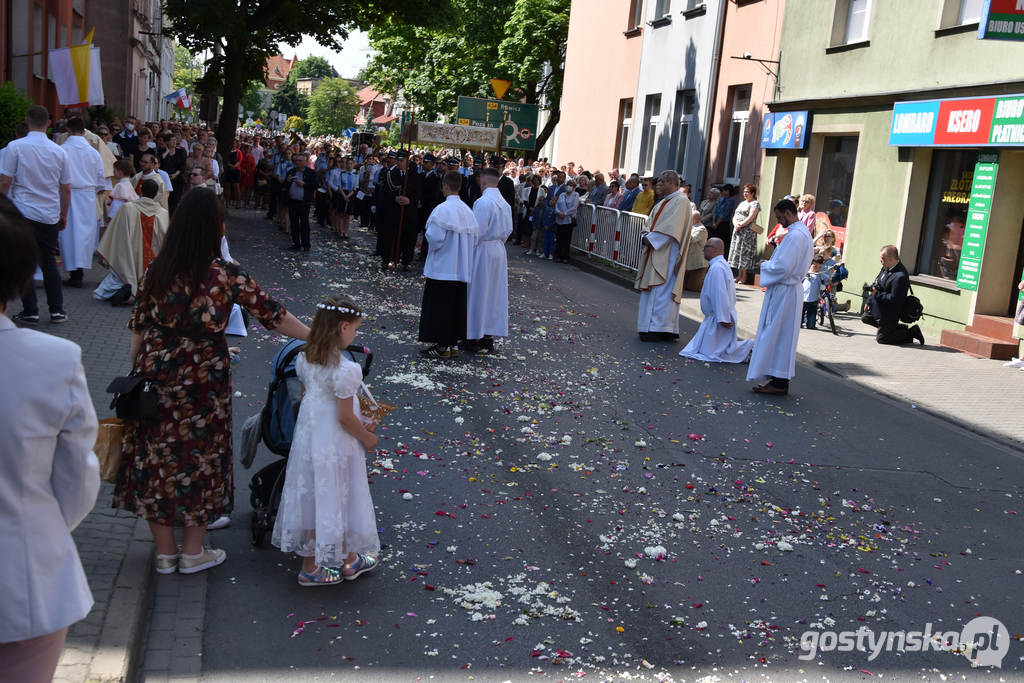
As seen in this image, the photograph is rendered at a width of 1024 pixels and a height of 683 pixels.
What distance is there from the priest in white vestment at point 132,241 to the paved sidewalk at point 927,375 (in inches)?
254

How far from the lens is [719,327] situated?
1209 centimetres

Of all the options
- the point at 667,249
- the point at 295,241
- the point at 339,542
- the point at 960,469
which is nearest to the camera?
the point at 339,542

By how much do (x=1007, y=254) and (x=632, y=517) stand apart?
10.4 meters

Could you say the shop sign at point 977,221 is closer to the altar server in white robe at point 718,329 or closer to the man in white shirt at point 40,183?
the altar server in white robe at point 718,329

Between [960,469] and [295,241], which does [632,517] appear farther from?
[295,241]

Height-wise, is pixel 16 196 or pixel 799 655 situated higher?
pixel 16 196

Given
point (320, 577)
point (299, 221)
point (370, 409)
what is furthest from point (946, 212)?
point (320, 577)

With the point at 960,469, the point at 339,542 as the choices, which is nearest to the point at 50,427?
the point at 339,542

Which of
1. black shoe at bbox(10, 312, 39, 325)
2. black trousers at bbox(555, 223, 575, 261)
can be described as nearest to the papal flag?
black shoe at bbox(10, 312, 39, 325)

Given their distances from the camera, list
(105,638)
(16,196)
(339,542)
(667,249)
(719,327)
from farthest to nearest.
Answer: (667,249)
(719,327)
(16,196)
(339,542)
(105,638)

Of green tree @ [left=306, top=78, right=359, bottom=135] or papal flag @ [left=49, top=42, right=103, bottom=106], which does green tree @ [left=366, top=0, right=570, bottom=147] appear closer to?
papal flag @ [left=49, top=42, right=103, bottom=106]

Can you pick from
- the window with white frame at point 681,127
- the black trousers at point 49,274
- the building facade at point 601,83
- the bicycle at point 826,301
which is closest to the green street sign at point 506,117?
the building facade at point 601,83

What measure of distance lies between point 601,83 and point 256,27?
10834mm

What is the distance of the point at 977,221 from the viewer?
14.5m
